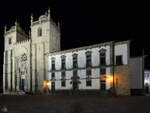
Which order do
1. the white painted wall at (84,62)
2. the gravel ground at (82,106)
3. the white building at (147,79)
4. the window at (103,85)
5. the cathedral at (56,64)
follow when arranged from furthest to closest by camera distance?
the white building at (147,79) < the window at (103,85) < the white painted wall at (84,62) < the cathedral at (56,64) < the gravel ground at (82,106)

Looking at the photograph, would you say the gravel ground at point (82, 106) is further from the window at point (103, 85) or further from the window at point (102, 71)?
the window at point (102, 71)

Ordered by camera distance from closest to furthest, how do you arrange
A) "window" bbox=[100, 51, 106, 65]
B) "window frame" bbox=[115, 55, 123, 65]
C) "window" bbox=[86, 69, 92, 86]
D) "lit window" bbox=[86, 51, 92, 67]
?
1. "window frame" bbox=[115, 55, 123, 65]
2. "window" bbox=[100, 51, 106, 65]
3. "window" bbox=[86, 69, 92, 86]
4. "lit window" bbox=[86, 51, 92, 67]

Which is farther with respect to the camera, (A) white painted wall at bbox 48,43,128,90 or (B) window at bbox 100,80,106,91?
(B) window at bbox 100,80,106,91

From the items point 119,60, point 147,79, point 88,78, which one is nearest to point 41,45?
point 88,78

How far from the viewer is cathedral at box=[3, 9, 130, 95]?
96.7ft

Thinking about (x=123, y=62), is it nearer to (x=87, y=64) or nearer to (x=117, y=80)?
(x=117, y=80)

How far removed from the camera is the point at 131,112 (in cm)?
1109

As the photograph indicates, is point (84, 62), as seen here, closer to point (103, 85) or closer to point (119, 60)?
point (103, 85)

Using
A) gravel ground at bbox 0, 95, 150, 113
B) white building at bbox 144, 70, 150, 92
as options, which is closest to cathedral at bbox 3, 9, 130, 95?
gravel ground at bbox 0, 95, 150, 113

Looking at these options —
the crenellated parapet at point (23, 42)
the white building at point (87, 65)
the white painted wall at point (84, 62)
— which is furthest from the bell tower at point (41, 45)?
the white painted wall at point (84, 62)

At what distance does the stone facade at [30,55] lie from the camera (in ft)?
134

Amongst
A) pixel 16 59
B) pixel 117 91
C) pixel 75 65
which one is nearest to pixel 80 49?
pixel 75 65

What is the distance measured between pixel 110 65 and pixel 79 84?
826 cm

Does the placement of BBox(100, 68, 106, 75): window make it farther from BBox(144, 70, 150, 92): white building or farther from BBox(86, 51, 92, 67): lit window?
BBox(144, 70, 150, 92): white building
